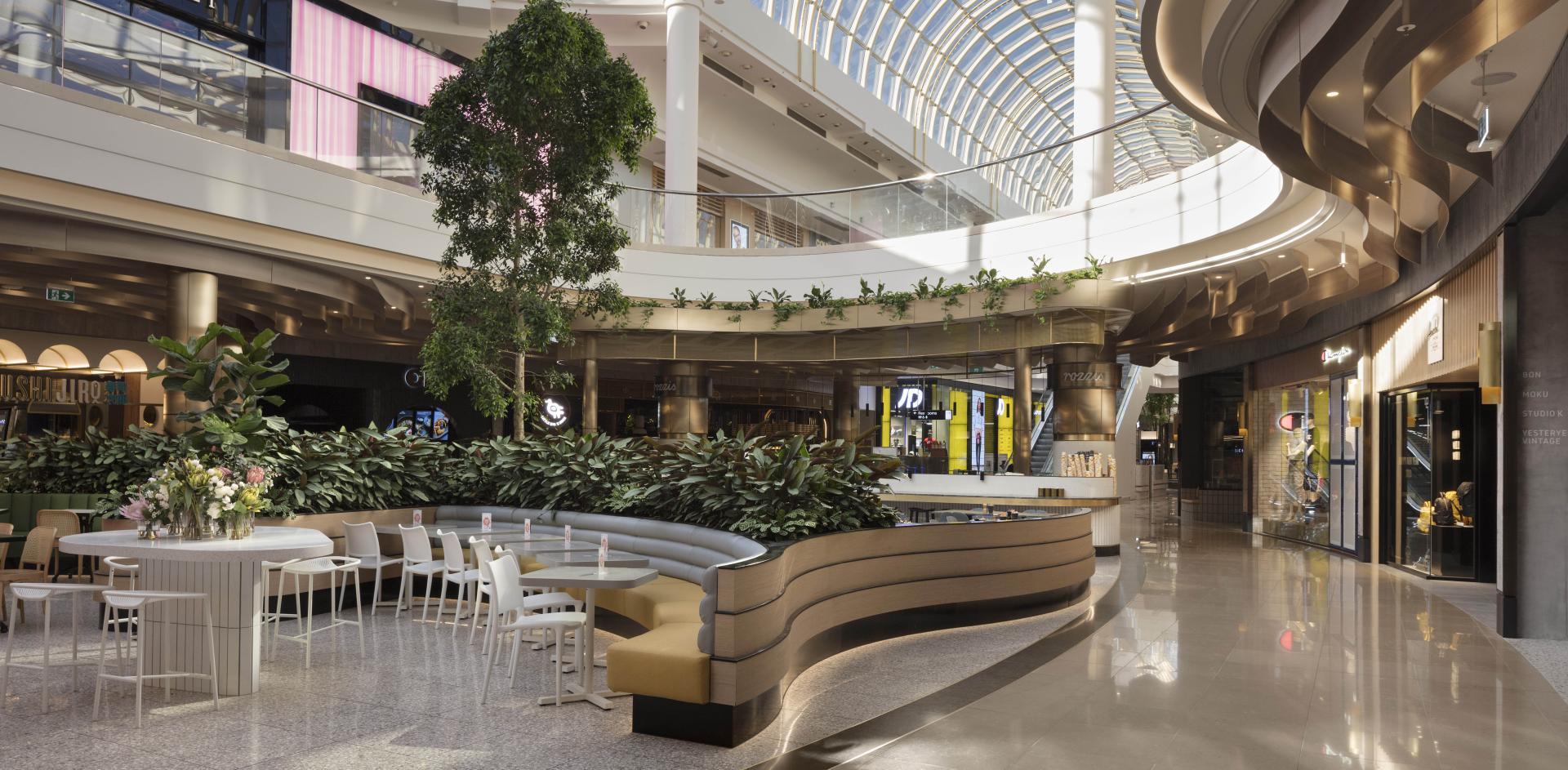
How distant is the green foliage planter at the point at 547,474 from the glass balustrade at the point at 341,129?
3258 mm

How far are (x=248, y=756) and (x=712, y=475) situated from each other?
3392 millimetres

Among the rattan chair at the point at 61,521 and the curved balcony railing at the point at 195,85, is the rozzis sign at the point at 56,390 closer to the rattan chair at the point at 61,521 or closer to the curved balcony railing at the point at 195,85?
the curved balcony railing at the point at 195,85

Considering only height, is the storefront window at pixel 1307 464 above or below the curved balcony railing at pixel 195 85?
below

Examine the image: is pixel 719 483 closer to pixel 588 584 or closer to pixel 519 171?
pixel 588 584

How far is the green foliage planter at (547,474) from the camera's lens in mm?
6516

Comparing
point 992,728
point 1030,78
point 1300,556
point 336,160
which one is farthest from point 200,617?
point 1030,78

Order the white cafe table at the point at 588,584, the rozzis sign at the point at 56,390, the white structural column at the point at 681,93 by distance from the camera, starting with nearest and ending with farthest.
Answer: the white cafe table at the point at 588,584 < the rozzis sign at the point at 56,390 < the white structural column at the point at 681,93

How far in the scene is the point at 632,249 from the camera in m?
14.7

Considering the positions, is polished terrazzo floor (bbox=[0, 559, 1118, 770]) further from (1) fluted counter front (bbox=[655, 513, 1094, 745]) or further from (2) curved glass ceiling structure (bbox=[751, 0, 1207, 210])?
(2) curved glass ceiling structure (bbox=[751, 0, 1207, 210])

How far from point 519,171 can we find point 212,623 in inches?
218

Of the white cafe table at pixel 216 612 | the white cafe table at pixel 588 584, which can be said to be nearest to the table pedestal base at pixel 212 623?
the white cafe table at pixel 216 612

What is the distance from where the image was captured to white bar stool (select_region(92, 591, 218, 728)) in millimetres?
4691

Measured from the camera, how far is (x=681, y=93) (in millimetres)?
16828

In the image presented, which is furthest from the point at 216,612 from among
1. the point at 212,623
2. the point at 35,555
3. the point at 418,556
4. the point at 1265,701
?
the point at 1265,701
